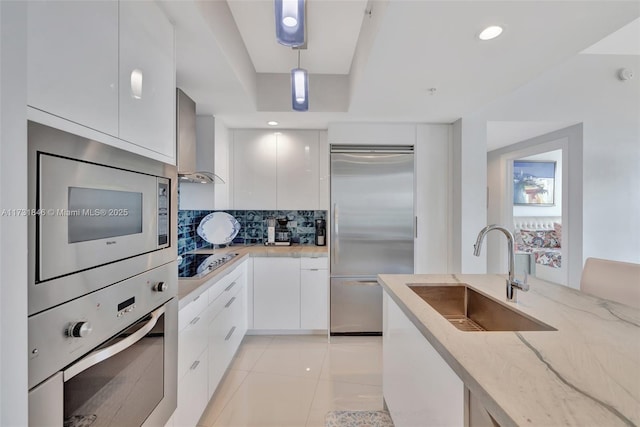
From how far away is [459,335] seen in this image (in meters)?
0.94

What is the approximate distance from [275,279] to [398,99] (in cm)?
202

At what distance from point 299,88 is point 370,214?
4.93ft

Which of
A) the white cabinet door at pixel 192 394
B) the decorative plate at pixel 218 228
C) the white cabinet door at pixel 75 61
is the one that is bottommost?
the white cabinet door at pixel 192 394

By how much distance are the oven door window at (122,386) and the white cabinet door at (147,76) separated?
721 mm

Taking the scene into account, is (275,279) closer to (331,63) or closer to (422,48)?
(331,63)

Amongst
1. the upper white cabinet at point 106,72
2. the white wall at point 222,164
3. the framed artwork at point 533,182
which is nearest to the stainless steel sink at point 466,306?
the upper white cabinet at point 106,72

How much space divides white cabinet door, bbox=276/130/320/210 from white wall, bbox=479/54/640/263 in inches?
68.6

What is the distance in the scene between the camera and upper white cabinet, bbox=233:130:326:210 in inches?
123

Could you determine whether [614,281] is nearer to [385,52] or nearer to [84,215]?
[385,52]

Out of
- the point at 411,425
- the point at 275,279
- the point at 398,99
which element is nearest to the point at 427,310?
the point at 411,425

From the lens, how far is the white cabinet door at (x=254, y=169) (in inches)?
123

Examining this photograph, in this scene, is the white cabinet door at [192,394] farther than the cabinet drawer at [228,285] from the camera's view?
No

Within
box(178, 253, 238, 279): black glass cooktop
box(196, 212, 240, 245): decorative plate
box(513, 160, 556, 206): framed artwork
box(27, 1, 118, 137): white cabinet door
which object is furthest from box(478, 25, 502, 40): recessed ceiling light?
box(513, 160, 556, 206): framed artwork

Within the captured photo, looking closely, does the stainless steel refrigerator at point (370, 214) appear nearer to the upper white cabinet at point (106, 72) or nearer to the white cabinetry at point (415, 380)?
the white cabinetry at point (415, 380)
